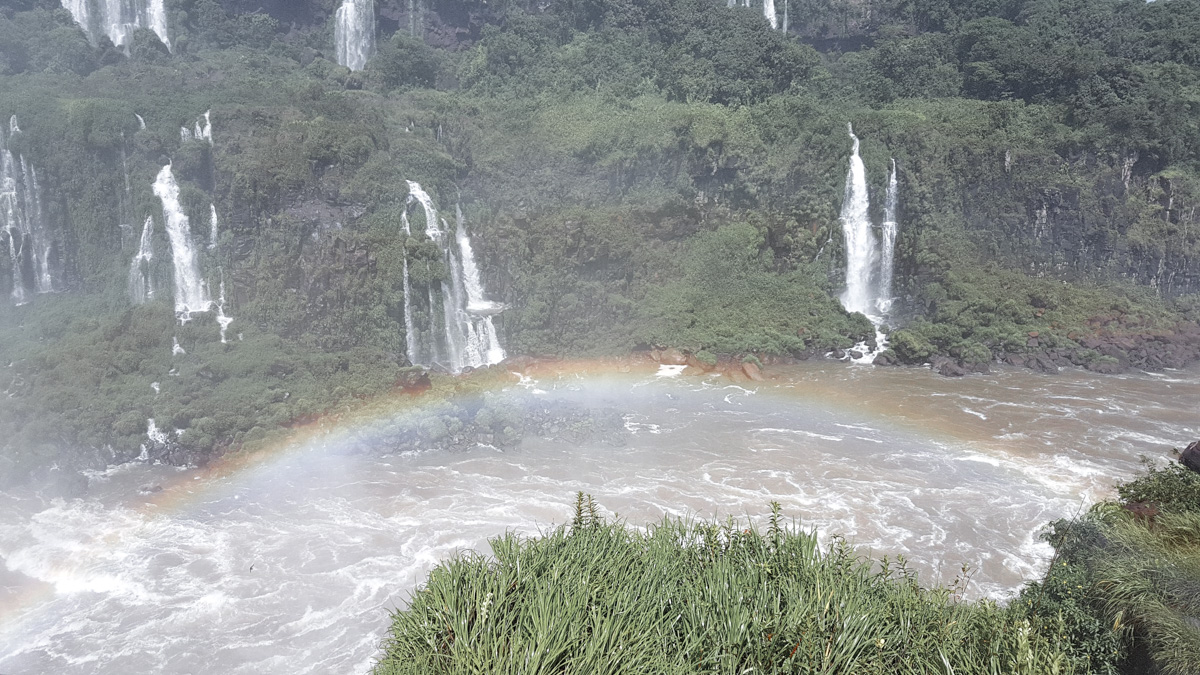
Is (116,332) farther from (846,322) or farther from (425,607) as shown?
(846,322)

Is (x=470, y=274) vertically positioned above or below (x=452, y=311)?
above

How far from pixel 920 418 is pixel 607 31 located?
116 feet

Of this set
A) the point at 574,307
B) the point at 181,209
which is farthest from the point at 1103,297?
the point at 181,209

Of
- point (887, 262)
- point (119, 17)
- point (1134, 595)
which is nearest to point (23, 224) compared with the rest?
point (119, 17)

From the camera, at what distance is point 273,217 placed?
37.2 m

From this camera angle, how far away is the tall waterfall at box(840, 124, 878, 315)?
41938 mm

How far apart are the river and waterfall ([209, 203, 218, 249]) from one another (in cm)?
1200

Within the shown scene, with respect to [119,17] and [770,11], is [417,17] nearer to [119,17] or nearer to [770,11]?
[119,17]

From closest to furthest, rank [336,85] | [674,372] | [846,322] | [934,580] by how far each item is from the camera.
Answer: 1. [934,580]
2. [674,372]
3. [846,322]
4. [336,85]

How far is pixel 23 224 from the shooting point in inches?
1550

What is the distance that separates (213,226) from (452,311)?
35.2 ft

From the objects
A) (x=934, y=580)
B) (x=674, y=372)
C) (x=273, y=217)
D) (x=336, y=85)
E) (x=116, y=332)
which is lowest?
(x=934, y=580)

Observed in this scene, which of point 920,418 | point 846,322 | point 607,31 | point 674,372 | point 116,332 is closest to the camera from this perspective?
point 920,418

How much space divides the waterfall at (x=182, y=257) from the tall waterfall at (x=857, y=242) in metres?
28.6
